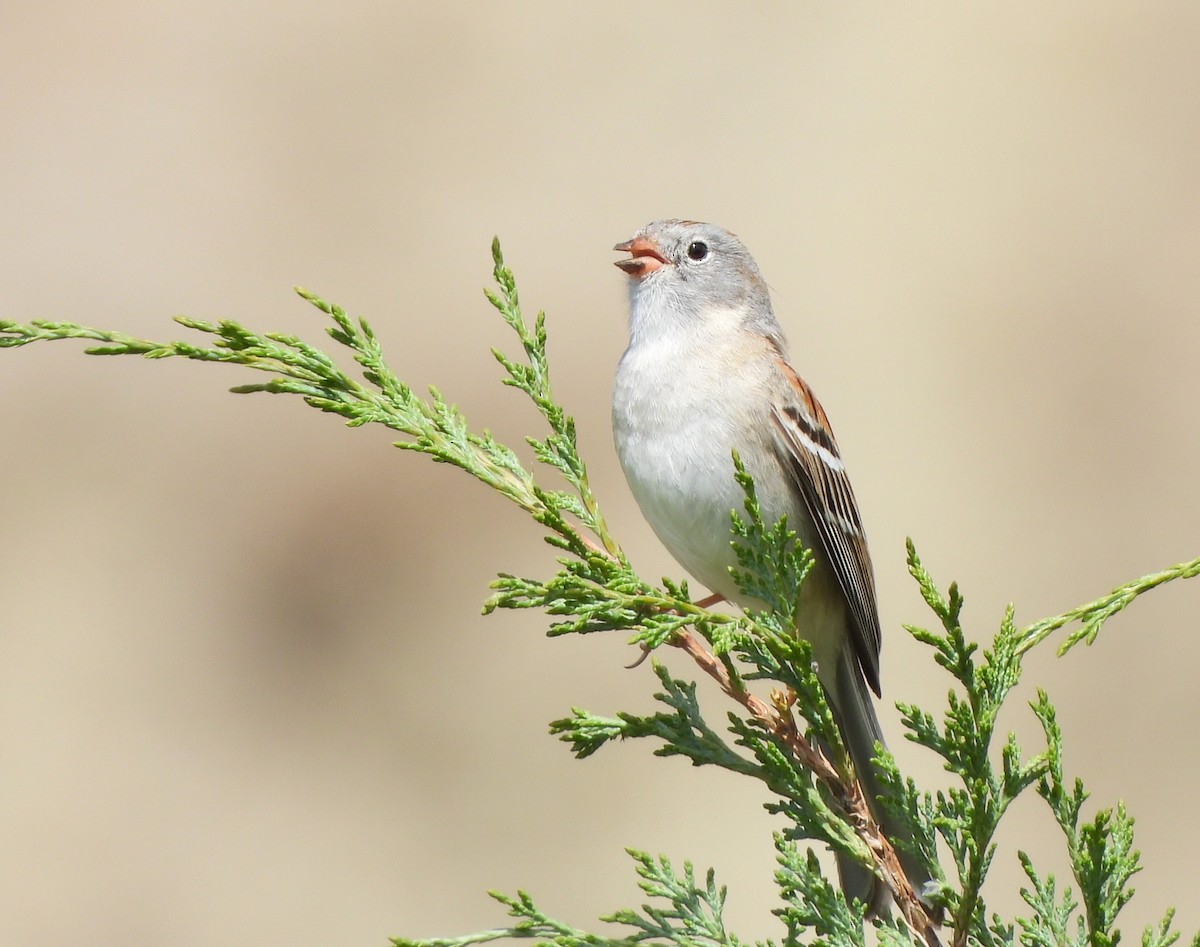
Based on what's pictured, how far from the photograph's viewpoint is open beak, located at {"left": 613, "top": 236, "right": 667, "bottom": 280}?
10.6ft

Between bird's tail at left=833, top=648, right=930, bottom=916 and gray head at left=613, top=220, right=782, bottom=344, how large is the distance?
38.4 inches

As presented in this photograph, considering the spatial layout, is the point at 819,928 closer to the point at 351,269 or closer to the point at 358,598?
the point at 358,598

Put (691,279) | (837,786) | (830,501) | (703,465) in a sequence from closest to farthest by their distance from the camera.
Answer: (837,786) → (703,465) → (830,501) → (691,279)

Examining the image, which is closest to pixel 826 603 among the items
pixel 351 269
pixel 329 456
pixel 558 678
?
pixel 558 678

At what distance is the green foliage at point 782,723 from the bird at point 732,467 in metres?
0.49

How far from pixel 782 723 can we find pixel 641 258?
63.3 inches

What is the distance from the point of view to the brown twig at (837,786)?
181 centimetres

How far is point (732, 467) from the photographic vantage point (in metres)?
2.64

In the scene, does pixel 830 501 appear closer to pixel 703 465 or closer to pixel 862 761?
pixel 703 465

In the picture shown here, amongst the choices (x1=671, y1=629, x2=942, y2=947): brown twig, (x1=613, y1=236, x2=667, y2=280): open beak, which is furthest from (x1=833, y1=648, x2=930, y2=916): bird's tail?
(x1=613, y1=236, x2=667, y2=280): open beak

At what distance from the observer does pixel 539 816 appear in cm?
613

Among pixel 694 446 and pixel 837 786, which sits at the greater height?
pixel 694 446

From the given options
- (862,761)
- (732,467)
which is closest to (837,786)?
(862,761)

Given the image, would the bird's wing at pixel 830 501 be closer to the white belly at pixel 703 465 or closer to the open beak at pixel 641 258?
the white belly at pixel 703 465
